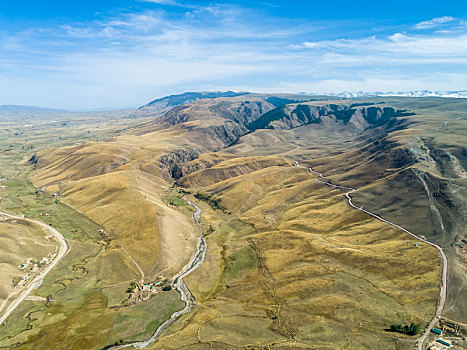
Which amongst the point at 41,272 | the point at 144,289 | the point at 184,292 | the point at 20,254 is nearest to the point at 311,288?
the point at 184,292

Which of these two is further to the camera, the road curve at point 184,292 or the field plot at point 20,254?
the field plot at point 20,254

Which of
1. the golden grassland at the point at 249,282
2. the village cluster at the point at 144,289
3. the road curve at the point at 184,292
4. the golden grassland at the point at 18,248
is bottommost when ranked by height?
the road curve at the point at 184,292

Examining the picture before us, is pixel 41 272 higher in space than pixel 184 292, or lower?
higher

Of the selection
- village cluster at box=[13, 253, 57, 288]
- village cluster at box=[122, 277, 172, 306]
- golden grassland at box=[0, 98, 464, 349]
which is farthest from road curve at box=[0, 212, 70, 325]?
village cluster at box=[122, 277, 172, 306]

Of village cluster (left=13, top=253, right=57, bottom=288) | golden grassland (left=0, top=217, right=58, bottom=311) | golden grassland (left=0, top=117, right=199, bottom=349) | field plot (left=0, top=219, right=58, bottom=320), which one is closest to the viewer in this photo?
golden grassland (left=0, top=117, right=199, bottom=349)

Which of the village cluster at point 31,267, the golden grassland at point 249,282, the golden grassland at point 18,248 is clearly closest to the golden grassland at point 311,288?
the golden grassland at point 249,282

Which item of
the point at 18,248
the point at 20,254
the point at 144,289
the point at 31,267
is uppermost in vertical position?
the point at 18,248

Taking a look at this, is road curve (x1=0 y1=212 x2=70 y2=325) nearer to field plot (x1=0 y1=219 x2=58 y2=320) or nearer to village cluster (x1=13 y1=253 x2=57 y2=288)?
field plot (x1=0 y1=219 x2=58 y2=320)

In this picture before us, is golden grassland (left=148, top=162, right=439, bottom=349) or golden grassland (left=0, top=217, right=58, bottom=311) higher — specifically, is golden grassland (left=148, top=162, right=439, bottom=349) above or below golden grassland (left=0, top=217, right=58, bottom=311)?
below

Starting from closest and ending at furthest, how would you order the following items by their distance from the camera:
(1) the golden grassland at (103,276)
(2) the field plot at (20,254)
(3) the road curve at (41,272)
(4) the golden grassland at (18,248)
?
(1) the golden grassland at (103,276)
(3) the road curve at (41,272)
(2) the field plot at (20,254)
(4) the golden grassland at (18,248)

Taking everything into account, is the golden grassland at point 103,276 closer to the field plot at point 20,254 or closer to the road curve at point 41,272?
the road curve at point 41,272

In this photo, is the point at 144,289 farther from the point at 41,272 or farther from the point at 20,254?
the point at 20,254

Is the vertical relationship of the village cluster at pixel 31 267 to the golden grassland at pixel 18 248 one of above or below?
below

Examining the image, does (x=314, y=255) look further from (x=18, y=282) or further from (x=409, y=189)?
(x=18, y=282)
